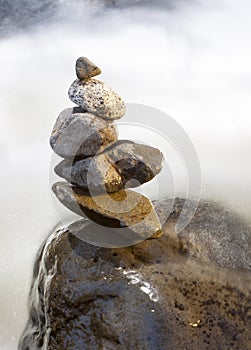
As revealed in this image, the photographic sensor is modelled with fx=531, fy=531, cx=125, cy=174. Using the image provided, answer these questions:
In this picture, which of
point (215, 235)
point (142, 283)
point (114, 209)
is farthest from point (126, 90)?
point (142, 283)

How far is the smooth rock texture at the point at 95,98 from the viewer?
194cm

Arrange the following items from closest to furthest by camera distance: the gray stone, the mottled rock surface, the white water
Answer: the mottled rock surface
the gray stone
the white water

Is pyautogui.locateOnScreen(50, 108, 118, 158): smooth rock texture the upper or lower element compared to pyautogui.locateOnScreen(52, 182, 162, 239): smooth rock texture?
upper

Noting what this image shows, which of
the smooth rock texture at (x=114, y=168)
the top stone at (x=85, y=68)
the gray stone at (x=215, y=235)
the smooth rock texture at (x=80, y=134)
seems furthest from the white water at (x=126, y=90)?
the top stone at (x=85, y=68)

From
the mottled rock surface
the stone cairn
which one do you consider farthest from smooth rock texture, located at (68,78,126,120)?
the mottled rock surface

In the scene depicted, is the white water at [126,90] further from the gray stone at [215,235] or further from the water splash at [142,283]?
the water splash at [142,283]

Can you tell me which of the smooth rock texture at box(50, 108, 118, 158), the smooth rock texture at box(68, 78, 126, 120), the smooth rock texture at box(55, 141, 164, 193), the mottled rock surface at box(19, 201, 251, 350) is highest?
the smooth rock texture at box(68, 78, 126, 120)

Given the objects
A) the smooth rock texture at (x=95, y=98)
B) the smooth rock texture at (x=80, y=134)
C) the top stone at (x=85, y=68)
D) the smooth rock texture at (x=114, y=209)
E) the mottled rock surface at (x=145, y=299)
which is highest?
the top stone at (x=85, y=68)

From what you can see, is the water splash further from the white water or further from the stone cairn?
the white water

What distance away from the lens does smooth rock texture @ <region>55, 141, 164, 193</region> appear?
195cm

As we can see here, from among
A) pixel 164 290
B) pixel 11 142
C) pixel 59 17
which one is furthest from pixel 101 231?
pixel 59 17

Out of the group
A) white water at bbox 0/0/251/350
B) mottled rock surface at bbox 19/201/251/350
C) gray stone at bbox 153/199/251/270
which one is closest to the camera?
mottled rock surface at bbox 19/201/251/350

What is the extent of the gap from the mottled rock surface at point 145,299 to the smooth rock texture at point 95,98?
19.3 inches

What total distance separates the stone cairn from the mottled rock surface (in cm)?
13
